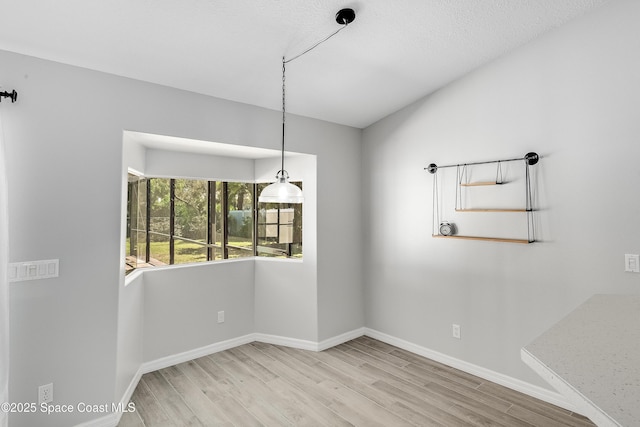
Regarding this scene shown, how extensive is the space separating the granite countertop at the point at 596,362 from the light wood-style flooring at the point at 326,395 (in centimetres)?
167

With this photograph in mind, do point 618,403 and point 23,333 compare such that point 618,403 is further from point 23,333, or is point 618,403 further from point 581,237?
point 23,333

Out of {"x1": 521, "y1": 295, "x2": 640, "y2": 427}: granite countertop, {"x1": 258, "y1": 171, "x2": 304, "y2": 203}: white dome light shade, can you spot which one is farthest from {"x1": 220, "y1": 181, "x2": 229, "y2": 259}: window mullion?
{"x1": 521, "y1": 295, "x2": 640, "y2": 427}: granite countertop

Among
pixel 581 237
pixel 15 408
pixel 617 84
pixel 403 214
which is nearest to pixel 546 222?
pixel 581 237

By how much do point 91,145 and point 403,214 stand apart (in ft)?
9.74

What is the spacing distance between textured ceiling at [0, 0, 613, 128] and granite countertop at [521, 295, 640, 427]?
6.88 ft

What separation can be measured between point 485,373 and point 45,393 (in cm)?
346

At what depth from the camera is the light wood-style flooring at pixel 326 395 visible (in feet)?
7.97

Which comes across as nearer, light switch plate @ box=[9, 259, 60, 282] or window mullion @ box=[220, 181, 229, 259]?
light switch plate @ box=[9, 259, 60, 282]

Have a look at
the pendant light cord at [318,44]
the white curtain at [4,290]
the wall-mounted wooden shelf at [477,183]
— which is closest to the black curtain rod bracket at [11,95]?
the white curtain at [4,290]

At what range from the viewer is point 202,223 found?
12.3ft

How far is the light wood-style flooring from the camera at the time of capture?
95.6 inches

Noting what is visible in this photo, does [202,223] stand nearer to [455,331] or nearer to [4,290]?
[4,290]

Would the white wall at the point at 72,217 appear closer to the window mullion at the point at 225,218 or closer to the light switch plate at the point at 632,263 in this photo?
the window mullion at the point at 225,218

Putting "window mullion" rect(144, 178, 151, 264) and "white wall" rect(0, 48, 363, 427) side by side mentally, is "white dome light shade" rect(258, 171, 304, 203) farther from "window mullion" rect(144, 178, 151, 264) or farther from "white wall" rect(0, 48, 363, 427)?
"window mullion" rect(144, 178, 151, 264)
